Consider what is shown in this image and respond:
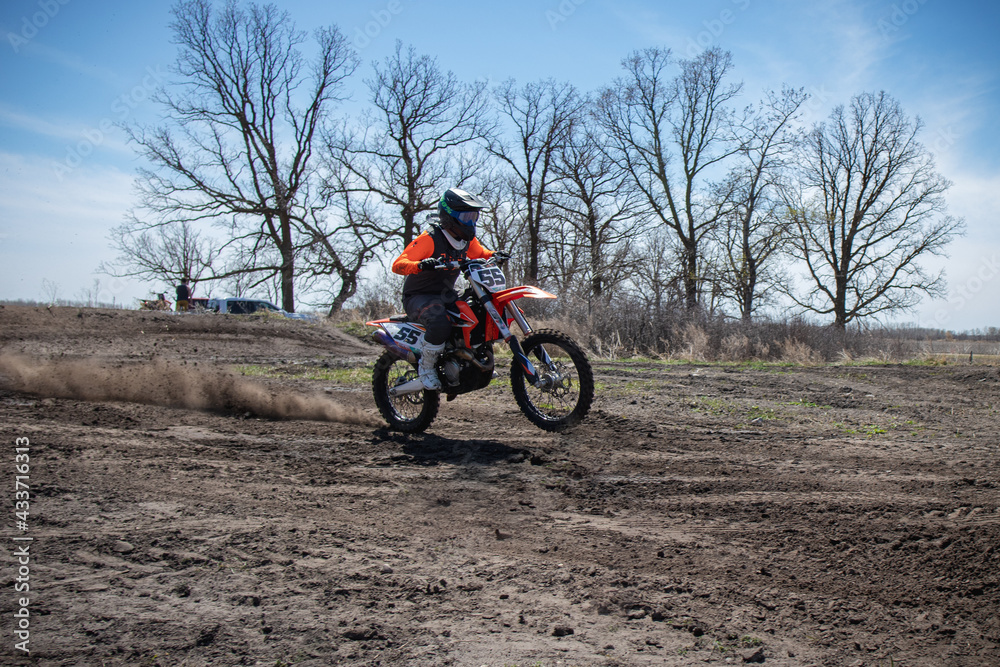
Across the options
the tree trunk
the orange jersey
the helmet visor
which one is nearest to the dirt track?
the orange jersey

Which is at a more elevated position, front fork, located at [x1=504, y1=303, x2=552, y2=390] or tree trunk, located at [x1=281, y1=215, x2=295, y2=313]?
tree trunk, located at [x1=281, y1=215, x2=295, y2=313]

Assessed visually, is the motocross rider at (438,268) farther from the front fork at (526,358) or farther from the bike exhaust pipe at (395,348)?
the front fork at (526,358)

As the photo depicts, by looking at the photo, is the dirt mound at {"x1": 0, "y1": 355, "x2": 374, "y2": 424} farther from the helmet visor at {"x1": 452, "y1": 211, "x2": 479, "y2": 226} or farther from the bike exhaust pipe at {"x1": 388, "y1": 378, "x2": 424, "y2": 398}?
the helmet visor at {"x1": 452, "y1": 211, "x2": 479, "y2": 226}

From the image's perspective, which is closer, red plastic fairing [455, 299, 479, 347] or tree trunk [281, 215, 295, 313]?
red plastic fairing [455, 299, 479, 347]

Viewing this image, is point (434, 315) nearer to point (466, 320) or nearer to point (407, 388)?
point (466, 320)

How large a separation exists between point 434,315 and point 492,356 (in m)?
0.67

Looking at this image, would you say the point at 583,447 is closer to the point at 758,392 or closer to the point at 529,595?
the point at 529,595

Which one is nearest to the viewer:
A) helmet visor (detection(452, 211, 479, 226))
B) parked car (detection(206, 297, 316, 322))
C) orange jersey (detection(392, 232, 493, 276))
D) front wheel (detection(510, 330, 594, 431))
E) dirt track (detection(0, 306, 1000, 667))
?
dirt track (detection(0, 306, 1000, 667))

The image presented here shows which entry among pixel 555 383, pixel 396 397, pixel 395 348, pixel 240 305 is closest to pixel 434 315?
pixel 395 348

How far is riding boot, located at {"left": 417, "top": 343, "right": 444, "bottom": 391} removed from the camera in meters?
5.86

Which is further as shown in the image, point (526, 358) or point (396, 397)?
point (396, 397)

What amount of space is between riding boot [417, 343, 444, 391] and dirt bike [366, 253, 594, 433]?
78mm

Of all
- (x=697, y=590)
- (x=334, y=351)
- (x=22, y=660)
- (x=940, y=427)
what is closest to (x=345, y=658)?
(x=22, y=660)

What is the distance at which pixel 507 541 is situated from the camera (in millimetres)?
3199
